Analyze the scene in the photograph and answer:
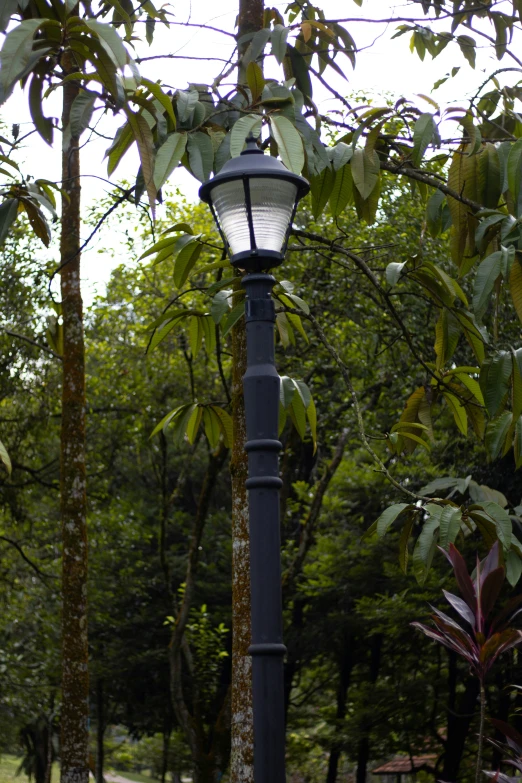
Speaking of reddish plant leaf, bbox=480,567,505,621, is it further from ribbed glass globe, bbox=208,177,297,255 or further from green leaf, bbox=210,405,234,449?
green leaf, bbox=210,405,234,449

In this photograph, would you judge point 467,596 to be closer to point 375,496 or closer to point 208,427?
point 208,427

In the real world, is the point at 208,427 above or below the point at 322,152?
below

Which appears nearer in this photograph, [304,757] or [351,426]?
[351,426]

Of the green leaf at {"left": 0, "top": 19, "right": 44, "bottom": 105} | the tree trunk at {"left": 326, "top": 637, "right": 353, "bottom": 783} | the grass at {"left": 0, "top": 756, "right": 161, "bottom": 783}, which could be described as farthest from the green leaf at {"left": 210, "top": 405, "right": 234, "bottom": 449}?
the grass at {"left": 0, "top": 756, "right": 161, "bottom": 783}

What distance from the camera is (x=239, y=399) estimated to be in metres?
4.84

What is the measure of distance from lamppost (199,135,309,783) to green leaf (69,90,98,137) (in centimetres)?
52

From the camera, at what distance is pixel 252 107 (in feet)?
12.4

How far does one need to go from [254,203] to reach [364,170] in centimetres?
113

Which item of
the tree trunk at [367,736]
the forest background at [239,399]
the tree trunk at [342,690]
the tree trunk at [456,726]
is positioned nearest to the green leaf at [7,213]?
the forest background at [239,399]

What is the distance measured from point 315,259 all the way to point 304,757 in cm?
1157

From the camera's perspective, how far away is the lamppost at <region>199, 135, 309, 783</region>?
126 inches

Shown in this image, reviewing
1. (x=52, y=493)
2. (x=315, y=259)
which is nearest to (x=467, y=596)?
(x=315, y=259)

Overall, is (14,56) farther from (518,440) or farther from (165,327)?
(518,440)

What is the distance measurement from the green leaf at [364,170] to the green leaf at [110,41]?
1.77 metres
